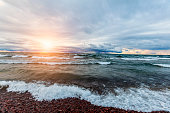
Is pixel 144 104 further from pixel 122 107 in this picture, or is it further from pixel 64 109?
pixel 64 109

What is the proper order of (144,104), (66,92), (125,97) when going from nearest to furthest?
1. (144,104)
2. (125,97)
3. (66,92)

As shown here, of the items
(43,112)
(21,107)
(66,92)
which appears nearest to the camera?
(43,112)

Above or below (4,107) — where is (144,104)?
below

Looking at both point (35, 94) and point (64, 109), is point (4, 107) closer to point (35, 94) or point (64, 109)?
point (35, 94)

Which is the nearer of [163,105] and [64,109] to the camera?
[64,109]

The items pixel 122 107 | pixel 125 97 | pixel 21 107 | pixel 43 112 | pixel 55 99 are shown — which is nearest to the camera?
pixel 43 112

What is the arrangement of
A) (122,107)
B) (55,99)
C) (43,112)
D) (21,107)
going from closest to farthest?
1. (43,112)
2. (21,107)
3. (122,107)
4. (55,99)

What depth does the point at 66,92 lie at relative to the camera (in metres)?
5.48

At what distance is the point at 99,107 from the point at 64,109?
1.78m

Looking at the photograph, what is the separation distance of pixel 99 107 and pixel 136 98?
2.78 metres

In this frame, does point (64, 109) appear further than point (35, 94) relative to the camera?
No

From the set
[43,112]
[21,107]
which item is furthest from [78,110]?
[21,107]

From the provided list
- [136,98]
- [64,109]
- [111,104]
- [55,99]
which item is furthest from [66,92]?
[136,98]

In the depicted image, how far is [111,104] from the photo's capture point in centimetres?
427
